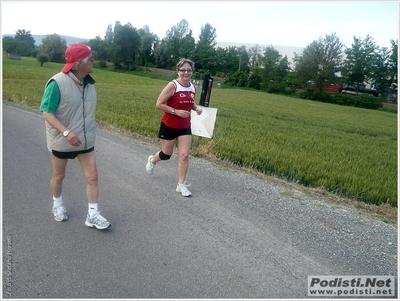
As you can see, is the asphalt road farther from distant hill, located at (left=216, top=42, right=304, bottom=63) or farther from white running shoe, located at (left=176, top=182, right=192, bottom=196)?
distant hill, located at (left=216, top=42, right=304, bottom=63)

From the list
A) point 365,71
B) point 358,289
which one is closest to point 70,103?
point 358,289

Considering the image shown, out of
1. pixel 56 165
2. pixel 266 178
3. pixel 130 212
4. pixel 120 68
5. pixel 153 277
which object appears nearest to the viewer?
pixel 153 277

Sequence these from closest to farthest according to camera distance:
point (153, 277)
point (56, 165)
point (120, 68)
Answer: point (153, 277)
point (56, 165)
point (120, 68)

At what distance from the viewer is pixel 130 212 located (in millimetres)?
4211

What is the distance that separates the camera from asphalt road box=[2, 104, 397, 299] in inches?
115

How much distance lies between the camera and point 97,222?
3729 mm

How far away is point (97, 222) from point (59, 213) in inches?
18.8

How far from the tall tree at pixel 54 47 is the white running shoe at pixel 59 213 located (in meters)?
76.2

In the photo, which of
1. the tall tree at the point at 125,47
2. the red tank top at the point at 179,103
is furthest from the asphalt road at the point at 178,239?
the tall tree at the point at 125,47

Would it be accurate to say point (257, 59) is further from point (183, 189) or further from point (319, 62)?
point (183, 189)

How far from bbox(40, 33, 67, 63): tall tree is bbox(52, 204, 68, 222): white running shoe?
76.2 m

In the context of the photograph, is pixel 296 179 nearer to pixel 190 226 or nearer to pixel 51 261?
pixel 190 226

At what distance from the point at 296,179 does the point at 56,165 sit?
4.03 m

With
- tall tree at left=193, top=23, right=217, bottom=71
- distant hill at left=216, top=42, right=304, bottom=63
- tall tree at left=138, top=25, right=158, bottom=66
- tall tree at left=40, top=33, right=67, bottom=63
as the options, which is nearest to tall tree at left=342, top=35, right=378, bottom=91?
distant hill at left=216, top=42, right=304, bottom=63
